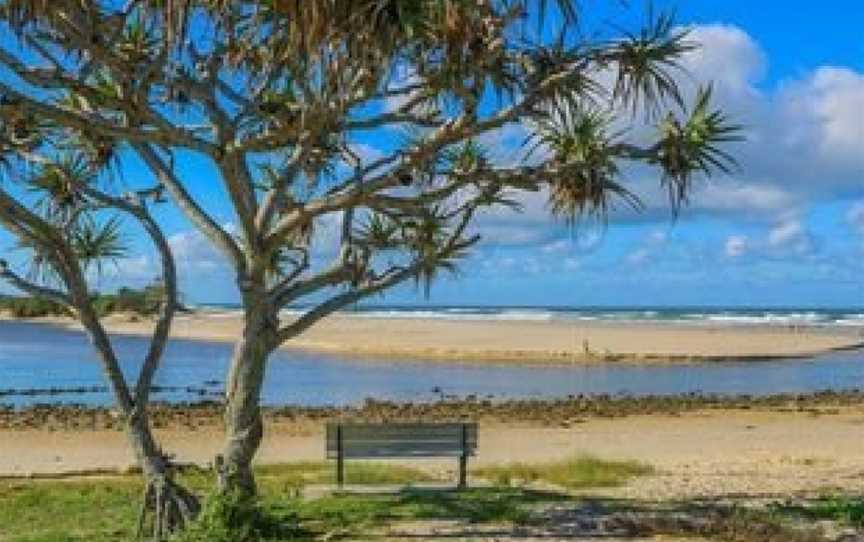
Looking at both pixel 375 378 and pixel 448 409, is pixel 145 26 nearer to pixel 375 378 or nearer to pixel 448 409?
pixel 448 409

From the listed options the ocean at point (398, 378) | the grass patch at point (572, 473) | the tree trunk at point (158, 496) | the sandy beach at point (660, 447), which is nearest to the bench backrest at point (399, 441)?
the grass patch at point (572, 473)

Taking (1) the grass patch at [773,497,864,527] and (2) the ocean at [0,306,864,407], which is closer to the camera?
(1) the grass patch at [773,497,864,527]

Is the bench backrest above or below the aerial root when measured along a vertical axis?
above

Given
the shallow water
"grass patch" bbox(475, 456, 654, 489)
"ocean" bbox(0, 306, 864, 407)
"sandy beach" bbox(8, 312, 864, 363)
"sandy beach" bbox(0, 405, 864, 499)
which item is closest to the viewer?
"grass patch" bbox(475, 456, 654, 489)

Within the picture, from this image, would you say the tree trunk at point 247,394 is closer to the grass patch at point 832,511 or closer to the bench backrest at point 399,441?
the bench backrest at point 399,441

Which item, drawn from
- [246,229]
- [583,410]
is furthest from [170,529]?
[583,410]

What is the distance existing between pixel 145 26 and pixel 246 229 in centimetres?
177

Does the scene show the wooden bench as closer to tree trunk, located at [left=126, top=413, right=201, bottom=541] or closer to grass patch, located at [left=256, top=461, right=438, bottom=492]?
grass patch, located at [left=256, top=461, right=438, bottom=492]

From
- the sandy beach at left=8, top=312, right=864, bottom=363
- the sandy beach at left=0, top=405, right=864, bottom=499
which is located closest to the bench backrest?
the sandy beach at left=0, top=405, right=864, bottom=499

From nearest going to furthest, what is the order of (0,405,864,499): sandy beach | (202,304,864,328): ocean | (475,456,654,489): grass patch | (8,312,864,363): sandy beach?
(475,456,654,489): grass patch < (0,405,864,499): sandy beach < (8,312,864,363): sandy beach < (202,304,864,328): ocean

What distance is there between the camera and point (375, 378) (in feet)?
133

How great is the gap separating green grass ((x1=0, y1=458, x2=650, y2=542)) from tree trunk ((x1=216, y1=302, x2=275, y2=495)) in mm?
432

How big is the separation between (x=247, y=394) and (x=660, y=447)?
39.8 feet

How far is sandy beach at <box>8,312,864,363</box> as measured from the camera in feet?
169
